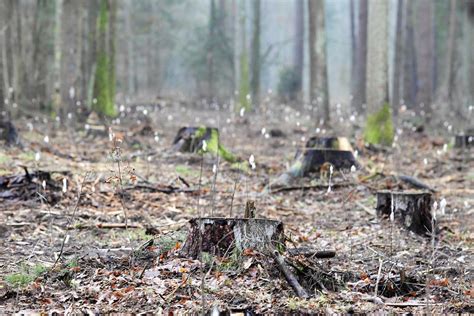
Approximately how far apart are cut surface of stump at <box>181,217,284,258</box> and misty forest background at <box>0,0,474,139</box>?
30.6 feet

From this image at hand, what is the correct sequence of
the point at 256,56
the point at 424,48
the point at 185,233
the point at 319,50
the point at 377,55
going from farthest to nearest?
the point at 256,56 → the point at 424,48 → the point at 319,50 → the point at 377,55 → the point at 185,233

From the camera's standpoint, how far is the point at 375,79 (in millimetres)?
15078

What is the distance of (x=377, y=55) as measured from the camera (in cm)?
1498

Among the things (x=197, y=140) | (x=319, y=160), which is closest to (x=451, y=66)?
(x=197, y=140)

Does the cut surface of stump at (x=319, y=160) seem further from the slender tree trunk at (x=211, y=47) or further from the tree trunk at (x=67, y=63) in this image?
the slender tree trunk at (x=211, y=47)

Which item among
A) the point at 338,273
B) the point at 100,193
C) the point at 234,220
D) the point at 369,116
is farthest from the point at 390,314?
the point at 369,116

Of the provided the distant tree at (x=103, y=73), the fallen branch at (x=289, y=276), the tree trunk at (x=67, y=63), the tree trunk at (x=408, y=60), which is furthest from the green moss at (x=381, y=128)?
the tree trunk at (x=408, y=60)

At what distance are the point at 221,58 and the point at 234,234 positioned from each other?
97.0ft

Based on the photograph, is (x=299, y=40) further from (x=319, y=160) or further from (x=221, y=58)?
(x=319, y=160)

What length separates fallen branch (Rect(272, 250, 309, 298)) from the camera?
4832mm

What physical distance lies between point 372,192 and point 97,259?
524cm

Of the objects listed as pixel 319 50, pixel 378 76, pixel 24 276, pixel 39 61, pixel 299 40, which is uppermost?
pixel 299 40

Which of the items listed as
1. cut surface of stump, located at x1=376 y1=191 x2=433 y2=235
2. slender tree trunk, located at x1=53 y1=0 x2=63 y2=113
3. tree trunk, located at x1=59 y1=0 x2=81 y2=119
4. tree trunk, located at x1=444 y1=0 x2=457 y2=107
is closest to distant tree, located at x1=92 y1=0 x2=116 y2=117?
tree trunk, located at x1=59 y1=0 x2=81 y2=119

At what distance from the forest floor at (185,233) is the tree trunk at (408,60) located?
12.3m
